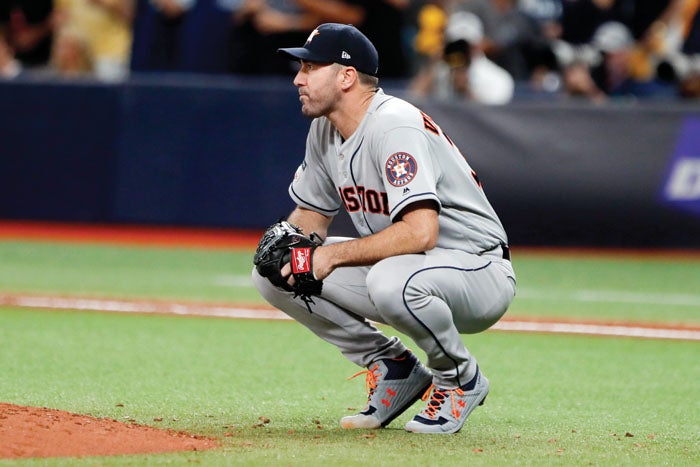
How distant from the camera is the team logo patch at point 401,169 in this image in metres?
4.85

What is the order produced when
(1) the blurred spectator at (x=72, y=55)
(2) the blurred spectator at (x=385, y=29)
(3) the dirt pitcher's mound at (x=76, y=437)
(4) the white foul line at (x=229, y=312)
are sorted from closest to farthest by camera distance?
(3) the dirt pitcher's mound at (x=76, y=437), (4) the white foul line at (x=229, y=312), (2) the blurred spectator at (x=385, y=29), (1) the blurred spectator at (x=72, y=55)

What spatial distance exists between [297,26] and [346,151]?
8.32m

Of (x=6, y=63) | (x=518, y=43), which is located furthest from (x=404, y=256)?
(x=6, y=63)

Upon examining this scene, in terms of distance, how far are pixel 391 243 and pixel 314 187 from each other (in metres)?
0.77

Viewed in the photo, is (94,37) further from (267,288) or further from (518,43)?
(267,288)

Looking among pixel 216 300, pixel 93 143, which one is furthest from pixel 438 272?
pixel 93 143

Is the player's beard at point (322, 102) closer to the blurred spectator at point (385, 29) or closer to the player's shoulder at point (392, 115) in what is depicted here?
the player's shoulder at point (392, 115)

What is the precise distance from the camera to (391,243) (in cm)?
487

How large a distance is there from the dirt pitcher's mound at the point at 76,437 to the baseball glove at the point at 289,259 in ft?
2.46

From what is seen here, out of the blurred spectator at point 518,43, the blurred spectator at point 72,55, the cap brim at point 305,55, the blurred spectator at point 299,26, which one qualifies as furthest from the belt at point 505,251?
the blurred spectator at point 72,55

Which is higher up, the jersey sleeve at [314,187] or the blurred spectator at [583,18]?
the blurred spectator at [583,18]

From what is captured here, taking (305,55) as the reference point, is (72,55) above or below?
below

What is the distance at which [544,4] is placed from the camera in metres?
15.1

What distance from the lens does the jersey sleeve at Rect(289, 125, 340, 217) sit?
5477 millimetres
